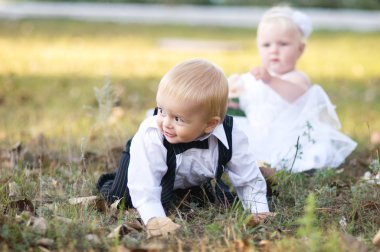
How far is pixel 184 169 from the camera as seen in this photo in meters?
3.12

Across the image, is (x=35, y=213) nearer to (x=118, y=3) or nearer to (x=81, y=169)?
(x=81, y=169)

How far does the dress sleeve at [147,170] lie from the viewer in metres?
2.92

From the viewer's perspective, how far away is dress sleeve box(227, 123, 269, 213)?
126 inches

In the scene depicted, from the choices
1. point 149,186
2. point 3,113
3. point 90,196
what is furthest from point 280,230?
point 3,113

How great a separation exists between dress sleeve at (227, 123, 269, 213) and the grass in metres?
0.13

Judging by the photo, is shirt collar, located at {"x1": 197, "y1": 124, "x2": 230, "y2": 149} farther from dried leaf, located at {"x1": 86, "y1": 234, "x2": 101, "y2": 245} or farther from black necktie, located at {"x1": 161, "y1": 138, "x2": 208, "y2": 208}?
dried leaf, located at {"x1": 86, "y1": 234, "x2": 101, "y2": 245}

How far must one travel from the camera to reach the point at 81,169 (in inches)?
147

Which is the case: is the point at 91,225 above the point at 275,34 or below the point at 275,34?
below

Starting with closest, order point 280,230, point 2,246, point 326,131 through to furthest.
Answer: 1. point 2,246
2. point 280,230
3. point 326,131

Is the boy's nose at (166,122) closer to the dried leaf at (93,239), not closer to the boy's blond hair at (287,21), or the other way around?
the dried leaf at (93,239)

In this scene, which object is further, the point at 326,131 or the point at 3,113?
the point at 3,113

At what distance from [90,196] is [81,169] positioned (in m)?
0.49

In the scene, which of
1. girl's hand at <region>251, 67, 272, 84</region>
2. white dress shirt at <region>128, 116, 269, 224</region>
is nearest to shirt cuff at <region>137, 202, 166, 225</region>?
white dress shirt at <region>128, 116, 269, 224</region>

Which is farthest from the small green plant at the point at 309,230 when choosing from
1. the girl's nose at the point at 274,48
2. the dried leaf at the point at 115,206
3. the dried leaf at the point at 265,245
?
the girl's nose at the point at 274,48
